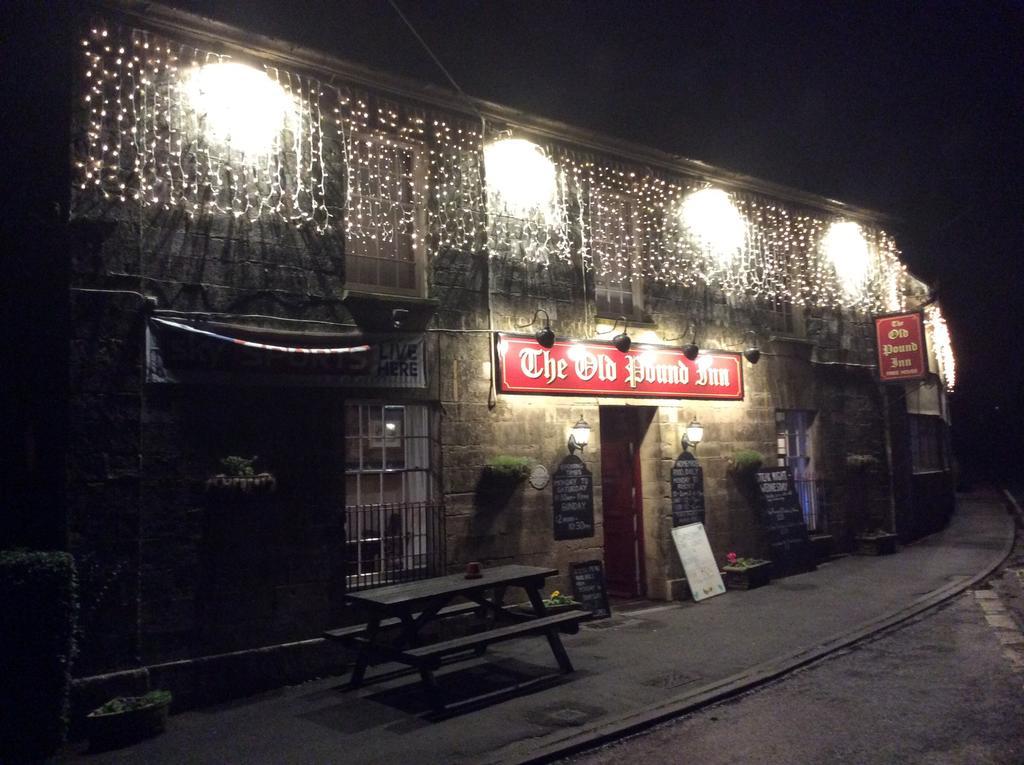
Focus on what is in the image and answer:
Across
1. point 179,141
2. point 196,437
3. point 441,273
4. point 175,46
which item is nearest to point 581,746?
point 196,437

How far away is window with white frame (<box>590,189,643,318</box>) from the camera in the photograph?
36.1 feet

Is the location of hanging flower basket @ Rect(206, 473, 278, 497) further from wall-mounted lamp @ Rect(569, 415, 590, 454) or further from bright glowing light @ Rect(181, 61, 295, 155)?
wall-mounted lamp @ Rect(569, 415, 590, 454)

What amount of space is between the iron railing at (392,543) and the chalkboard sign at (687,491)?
405cm

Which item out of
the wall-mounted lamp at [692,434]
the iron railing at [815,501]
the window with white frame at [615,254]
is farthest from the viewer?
the iron railing at [815,501]

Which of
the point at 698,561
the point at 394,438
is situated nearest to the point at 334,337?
the point at 394,438

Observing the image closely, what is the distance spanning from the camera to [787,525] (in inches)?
486

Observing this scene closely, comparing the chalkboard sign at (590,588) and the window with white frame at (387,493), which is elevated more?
the window with white frame at (387,493)

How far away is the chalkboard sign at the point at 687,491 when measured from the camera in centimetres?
1105

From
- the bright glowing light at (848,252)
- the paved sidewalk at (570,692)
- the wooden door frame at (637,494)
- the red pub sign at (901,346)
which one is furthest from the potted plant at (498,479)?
the red pub sign at (901,346)

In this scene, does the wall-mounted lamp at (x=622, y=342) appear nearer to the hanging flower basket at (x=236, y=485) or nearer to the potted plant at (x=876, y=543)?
the hanging flower basket at (x=236, y=485)

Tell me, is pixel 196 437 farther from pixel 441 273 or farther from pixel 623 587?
pixel 623 587

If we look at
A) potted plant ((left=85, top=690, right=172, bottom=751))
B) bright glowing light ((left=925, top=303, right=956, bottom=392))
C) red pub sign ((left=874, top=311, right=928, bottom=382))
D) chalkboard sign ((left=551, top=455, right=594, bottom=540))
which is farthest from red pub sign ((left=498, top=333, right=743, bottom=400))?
bright glowing light ((left=925, top=303, right=956, bottom=392))

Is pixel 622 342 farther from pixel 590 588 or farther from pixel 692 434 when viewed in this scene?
pixel 590 588

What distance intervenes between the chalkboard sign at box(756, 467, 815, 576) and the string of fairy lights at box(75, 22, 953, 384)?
321cm
